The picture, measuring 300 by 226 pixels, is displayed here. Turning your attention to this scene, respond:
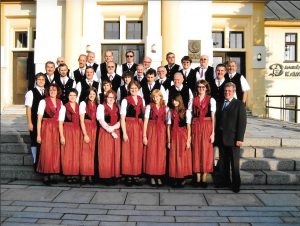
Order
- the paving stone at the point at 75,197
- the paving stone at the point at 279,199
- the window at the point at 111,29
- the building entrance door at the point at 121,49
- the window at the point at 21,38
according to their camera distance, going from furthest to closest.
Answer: the window at the point at 21,38 → the window at the point at 111,29 → the building entrance door at the point at 121,49 → the paving stone at the point at 75,197 → the paving stone at the point at 279,199

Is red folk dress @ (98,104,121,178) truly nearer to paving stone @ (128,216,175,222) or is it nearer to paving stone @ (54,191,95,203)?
paving stone @ (54,191,95,203)

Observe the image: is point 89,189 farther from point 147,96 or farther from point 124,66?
point 124,66

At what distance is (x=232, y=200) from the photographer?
16.1 feet

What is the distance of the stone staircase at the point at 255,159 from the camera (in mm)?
5793

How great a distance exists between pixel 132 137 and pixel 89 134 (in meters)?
0.68

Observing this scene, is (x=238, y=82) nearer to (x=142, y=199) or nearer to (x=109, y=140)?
(x=109, y=140)

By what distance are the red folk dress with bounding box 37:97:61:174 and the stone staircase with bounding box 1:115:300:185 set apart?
0.58 m

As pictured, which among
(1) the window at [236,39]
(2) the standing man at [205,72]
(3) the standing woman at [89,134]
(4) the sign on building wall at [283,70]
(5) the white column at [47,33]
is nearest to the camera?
(3) the standing woman at [89,134]

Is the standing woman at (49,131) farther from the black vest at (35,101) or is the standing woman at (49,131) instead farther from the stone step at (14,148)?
the stone step at (14,148)

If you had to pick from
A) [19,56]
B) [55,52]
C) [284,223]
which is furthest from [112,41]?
[284,223]

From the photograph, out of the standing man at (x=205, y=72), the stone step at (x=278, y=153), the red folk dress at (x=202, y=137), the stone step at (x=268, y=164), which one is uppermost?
the standing man at (x=205, y=72)

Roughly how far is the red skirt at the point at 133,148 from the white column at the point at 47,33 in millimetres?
7916

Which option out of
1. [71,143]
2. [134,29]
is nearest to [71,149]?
[71,143]

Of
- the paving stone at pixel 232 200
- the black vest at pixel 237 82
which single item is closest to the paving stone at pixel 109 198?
the paving stone at pixel 232 200
